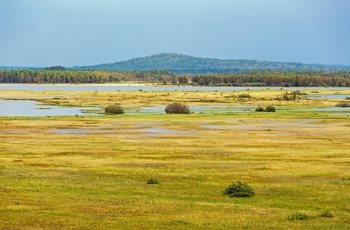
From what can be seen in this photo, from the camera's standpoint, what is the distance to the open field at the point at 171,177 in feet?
73.0

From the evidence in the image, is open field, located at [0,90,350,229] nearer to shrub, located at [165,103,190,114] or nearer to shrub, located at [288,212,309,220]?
shrub, located at [288,212,309,220]

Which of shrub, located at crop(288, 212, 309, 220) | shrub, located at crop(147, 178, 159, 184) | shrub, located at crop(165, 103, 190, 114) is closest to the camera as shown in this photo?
shrub, located at crop(288, 212, 309, 220)

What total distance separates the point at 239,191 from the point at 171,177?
5.46m

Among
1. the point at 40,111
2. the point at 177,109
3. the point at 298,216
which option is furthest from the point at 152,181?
the point at 40,111

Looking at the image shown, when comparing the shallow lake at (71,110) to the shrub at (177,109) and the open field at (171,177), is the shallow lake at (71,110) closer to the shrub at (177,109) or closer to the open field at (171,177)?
the shrub at (177,109)

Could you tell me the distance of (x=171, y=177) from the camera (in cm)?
3116

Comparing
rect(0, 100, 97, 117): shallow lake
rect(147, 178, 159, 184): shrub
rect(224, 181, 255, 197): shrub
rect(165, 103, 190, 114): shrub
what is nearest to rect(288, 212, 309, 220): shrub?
rect(224, 181, 255, 197): shrub

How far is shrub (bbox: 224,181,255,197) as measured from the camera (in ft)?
85.9

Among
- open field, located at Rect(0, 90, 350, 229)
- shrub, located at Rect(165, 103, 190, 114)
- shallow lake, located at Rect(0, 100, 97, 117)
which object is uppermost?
open field, located at Rect(0, 90, 350, 229)

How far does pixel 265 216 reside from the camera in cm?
2270

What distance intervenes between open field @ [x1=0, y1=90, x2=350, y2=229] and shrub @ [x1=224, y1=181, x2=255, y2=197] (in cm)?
26

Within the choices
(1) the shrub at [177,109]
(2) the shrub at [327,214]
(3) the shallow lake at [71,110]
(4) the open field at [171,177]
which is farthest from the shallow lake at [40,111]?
(2) the shrub at [327,214]

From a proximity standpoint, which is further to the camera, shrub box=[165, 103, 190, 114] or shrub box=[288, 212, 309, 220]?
shrub box=[165, 103, 190, 114]

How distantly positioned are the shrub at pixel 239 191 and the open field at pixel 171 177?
0.26 m
